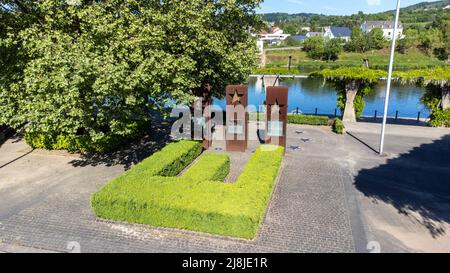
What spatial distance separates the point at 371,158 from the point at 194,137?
30.4 ft

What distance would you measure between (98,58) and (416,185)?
42.3 ft

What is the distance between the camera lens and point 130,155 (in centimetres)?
1656

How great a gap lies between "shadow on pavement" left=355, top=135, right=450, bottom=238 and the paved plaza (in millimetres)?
35

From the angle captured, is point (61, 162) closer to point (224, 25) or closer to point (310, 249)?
point (224, 25)

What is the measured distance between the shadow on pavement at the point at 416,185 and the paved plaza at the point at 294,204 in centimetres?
3

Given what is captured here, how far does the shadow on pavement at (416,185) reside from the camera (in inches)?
422

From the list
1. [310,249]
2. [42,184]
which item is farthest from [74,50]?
[310,249]

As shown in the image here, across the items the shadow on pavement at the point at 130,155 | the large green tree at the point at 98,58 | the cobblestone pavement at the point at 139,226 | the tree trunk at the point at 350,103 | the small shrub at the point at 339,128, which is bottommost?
the cobblestone pavement at the point at 139,226

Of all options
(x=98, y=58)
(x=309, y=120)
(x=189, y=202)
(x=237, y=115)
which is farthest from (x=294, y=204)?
(x=309, y=120)

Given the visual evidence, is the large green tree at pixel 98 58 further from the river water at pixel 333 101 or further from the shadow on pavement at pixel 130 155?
the river water at pixel 333 101

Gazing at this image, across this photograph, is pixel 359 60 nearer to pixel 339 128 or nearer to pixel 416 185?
pixel 339 128

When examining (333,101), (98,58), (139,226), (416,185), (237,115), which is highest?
(98,58)

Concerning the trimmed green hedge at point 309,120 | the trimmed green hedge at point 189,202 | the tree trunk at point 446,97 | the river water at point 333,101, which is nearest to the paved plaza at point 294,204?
the trimmed green hedge at point 189,202

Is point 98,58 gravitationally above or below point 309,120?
above
